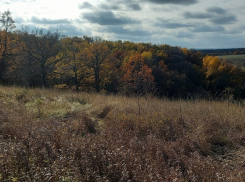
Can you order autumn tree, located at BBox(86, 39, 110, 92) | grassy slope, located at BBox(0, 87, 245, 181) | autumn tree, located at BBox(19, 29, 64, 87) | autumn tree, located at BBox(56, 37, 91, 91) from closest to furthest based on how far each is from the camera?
grassy slope, located at BBox(0, 87, 245, 181) → autumn tree, located at BBox(19, 29, 64, 87) → autumn tree, located at BBox(56, 37, 91, 91) → autumn tree, located at BBox(86, 39, 110, 92)

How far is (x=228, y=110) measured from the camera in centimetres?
667

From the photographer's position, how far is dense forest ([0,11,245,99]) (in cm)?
2609

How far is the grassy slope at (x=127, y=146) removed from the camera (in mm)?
2930

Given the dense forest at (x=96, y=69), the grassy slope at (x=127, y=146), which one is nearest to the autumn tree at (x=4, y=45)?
the dense forest at (x=96, y=69)

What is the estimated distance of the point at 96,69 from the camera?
38.8 meters

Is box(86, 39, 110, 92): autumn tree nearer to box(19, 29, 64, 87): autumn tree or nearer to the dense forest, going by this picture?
the dense forest

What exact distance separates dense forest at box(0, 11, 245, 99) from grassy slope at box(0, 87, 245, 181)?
2604 millimetres

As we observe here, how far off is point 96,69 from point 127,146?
3548cm

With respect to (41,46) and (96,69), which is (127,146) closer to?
(41,46)

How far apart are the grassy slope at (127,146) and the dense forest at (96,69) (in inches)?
103

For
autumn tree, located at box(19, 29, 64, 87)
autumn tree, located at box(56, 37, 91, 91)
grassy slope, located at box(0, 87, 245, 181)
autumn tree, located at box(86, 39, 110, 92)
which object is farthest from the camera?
autumn tree, located at box(86, 39, 110, 92)

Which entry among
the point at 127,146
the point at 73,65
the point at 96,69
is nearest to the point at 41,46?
the point at 73,65

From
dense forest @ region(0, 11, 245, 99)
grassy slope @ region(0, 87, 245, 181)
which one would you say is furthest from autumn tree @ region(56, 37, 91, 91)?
grassy slope @ region(0, 87, 245, 181)

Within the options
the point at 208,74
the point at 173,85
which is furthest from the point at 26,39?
the point at 208,74
